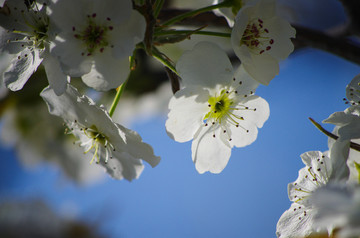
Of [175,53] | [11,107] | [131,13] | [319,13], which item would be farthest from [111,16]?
[319,13]

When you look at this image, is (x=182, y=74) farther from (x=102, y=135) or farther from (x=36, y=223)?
(x=36, y=223)

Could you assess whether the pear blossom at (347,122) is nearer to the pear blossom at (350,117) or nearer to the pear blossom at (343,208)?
the pear blossom at (350,117)

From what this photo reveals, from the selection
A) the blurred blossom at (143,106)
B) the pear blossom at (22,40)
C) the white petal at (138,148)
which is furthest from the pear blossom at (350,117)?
the blurred blossom at (143,106)

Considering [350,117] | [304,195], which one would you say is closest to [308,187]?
[304,195]

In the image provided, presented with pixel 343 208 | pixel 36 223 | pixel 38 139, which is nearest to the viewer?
pixel 343 208

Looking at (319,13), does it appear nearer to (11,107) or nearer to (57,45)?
(11,107)

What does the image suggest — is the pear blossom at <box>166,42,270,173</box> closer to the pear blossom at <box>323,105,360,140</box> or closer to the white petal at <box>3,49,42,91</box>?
the pear blossom at <box>323,105,360,140</box>

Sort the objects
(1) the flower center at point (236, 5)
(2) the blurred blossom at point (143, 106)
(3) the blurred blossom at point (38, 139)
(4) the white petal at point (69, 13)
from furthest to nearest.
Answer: (2) the blurred blossom at point (143, 106), (3) the blurred blossom at point (38, 139), (1) the flower center at point (236, 5), (4) the white petal at point (69, 13)
